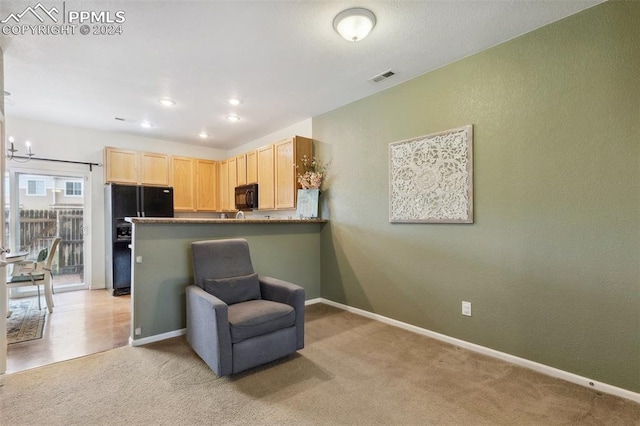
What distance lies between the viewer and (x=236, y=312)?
238 centimetres

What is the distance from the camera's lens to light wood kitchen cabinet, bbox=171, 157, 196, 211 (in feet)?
18.5

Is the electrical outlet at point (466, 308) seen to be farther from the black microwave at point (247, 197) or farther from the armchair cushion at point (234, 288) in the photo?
the black microwave at point (247, 197)

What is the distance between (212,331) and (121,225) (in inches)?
142

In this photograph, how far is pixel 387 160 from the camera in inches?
135

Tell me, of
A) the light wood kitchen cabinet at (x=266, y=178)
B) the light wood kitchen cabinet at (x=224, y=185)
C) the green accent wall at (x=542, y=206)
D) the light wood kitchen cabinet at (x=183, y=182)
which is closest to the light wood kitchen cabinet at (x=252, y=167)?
the light wood kitchen cabinet at (x=266, y=178)

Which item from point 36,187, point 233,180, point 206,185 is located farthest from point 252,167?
point 36,187

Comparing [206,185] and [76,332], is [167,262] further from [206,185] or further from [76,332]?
[206,185]

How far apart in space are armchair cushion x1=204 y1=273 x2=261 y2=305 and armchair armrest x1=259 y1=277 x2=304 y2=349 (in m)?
0.13

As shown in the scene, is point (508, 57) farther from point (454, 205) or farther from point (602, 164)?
point (454, 205)

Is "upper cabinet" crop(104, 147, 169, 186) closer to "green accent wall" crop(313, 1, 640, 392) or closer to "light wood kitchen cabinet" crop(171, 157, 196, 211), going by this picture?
"light wood kitchen cabinet" crop(171, 157, 196, 211)

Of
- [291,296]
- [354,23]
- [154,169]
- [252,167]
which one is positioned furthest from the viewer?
[154,169]

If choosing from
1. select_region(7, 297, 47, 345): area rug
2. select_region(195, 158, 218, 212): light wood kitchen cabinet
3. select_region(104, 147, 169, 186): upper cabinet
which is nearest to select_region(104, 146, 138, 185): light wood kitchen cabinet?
select_region(104, 147, 169, 186): upper cabinet

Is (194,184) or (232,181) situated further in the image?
(194,184)

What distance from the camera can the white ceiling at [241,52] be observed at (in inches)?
83.2
